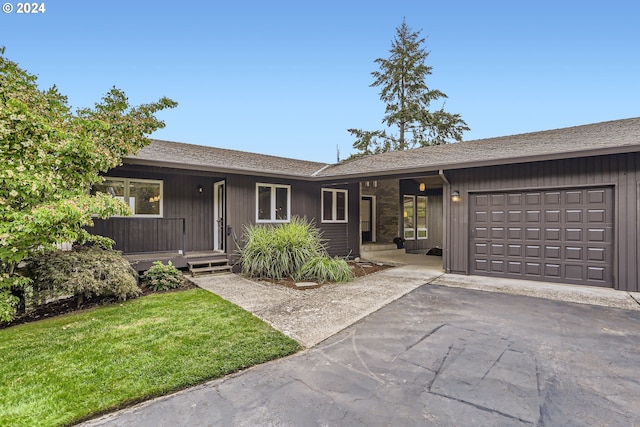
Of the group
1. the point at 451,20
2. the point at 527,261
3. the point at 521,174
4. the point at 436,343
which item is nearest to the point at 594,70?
the point at 451,20

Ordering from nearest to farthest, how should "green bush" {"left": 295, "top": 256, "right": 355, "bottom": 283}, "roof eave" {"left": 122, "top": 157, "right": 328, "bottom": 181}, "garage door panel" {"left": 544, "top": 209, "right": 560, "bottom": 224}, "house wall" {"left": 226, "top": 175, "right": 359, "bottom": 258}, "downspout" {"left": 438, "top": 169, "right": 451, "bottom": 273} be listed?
"roof eave" {"left": 122, "top": 157, "right": 328, "bottom": 181}
"garage door panel" {"left": 544, "top": 209, "right": 560, "bottom": 224}
"green bush" {"left": 295, "top": 256, "right": 355, "bottom": 283}
"downspout" {"left": 438, "top": 169, "right": 451, "bottom": 273}
"house wall" {"left": 226, "top": 175, "right": 359, "bottom": 258}

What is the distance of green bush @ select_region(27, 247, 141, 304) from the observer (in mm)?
4363

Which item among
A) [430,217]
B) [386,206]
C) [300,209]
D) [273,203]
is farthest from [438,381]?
[430,217]

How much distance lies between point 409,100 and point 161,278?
19.8 metres

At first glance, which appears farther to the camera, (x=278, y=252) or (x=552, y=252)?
(x=278, y=252)

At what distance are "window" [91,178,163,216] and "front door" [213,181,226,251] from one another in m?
1.42

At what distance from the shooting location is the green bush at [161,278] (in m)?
5.88

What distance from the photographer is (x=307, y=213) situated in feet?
31.4

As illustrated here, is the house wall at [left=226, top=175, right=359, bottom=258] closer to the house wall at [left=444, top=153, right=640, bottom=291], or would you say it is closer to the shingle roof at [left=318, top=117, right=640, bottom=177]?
the shingle roof at [left=318, top=117, right=640, bottom=177]

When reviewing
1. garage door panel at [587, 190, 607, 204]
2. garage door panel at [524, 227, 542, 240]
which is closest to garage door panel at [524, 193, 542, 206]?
garage door panel at [524, 227, 542, 240]

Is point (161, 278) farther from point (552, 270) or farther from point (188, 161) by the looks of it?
point (552, 270)

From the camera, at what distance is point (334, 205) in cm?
1047

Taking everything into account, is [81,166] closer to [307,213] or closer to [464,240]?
[307,213]

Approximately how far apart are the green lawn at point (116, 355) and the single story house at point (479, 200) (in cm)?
338
